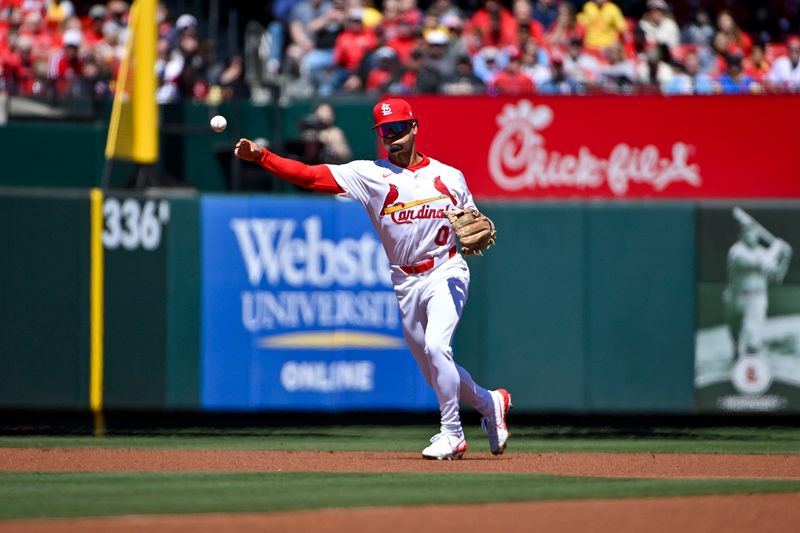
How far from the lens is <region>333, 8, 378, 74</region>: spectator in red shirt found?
1496cm

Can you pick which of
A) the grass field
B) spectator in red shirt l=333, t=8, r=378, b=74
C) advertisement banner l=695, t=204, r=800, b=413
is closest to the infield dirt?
the grass field

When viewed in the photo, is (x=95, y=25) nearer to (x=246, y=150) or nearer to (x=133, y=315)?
(x=133, y=315)

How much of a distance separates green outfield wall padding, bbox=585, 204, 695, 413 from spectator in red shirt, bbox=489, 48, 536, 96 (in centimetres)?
297

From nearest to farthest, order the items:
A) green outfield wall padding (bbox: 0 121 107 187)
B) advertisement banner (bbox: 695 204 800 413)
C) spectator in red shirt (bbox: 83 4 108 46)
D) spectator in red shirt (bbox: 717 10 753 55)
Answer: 1. advertisement banner (bbox: 695 204 800 413)
2. green outfield wall padding (bbox: 0 121 107 187)
3. spectator in red shirt (bbox: 717 10 753 55)
4. spectator in red shirt (bbox: 83 4 108 46)

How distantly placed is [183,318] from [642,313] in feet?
11.7

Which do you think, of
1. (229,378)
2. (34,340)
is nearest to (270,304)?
(229,378)

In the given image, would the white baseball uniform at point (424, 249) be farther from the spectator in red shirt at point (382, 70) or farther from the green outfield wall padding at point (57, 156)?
the green outfield wall padding at point (57, 156)

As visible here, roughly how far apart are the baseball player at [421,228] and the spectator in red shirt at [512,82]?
5500 millimetres

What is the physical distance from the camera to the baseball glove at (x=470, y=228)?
26.4 ft

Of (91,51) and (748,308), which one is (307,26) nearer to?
(91,51)

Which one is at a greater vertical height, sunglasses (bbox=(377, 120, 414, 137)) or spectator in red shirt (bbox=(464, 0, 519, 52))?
spectator in red shirt (bbox=(464, 0, 519, 52))

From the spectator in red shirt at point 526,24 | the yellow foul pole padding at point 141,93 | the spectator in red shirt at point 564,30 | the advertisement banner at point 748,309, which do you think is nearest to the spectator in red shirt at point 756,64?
the spectator in red shirt at point 564,30

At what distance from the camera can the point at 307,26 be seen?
52.1ft

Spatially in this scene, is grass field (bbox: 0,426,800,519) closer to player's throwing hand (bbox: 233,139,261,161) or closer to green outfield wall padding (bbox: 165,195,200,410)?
green outfield wall padding (bbox: 165,195,200,410)
